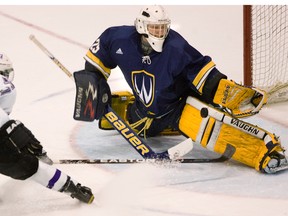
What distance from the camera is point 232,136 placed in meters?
2.86

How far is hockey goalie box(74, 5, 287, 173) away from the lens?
283 centimetres

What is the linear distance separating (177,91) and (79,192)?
77 cm

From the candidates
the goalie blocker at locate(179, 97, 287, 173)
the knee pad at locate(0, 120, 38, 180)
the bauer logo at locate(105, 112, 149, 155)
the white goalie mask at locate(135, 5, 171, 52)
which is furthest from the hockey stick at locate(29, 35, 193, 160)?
the knee pad at locate(0, 120, 38, 180)

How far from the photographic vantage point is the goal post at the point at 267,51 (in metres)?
3.85

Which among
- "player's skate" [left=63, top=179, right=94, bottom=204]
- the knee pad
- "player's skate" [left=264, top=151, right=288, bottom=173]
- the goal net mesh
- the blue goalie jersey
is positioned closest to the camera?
the knee pad

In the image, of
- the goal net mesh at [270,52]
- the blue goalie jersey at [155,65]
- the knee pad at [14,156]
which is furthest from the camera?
the goal net mesh at [270,52]

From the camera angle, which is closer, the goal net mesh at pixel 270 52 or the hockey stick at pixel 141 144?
the hockey stick at pixel 141 144

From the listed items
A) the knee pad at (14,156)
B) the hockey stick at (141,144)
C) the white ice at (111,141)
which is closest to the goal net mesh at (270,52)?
the white ice at (111,141)

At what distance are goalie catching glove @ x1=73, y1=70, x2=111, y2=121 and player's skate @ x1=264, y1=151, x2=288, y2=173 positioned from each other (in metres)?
0.84

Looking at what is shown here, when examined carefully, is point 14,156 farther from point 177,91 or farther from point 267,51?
point 267,51

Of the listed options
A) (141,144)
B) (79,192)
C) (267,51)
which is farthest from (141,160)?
(267,51)

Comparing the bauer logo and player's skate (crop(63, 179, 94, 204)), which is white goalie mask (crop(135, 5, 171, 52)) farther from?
player's skate (crop(63, 179, 94, 204))

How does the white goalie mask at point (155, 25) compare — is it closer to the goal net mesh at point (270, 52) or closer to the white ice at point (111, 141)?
the white ice at point (111, 141)
